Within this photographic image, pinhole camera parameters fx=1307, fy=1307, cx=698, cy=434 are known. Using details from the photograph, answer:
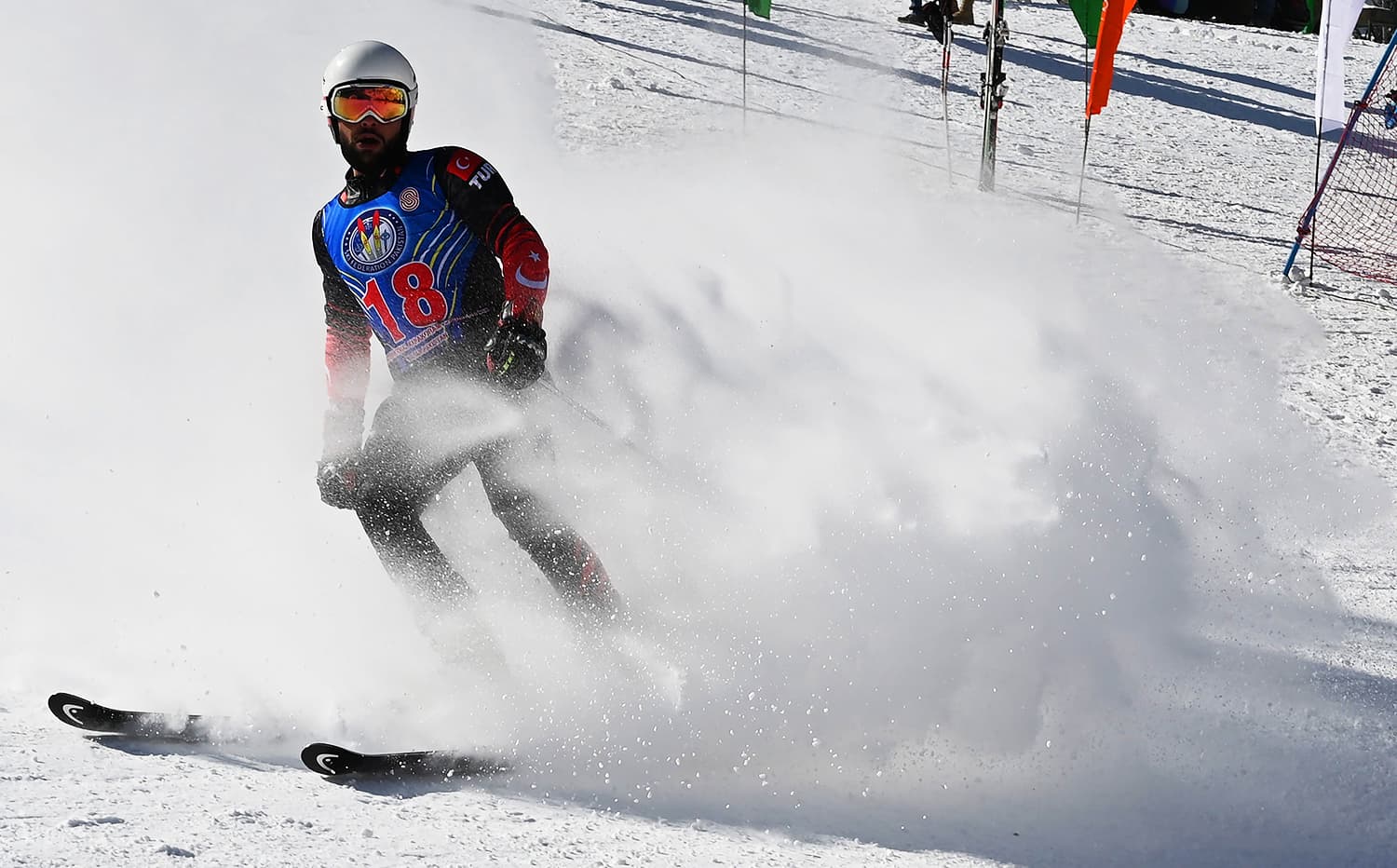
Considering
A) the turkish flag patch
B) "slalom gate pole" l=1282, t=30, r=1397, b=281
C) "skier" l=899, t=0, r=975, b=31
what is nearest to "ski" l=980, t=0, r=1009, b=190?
"slalom gate pole" l=1282, t=30, r=1397, b=281

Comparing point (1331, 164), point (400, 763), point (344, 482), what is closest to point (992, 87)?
point (1331, 164)

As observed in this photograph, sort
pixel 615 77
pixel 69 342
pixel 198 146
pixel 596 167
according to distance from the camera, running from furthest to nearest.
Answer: pixel 615 77 → pixel 596 167 → pixel 198 146 → pixel 69 342

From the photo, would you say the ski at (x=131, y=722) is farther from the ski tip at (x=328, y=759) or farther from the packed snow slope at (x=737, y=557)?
the ski tip at (x=328, y=759)

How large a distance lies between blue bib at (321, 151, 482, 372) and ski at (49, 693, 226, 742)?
3.60 feet

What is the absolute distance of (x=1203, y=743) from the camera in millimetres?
3441

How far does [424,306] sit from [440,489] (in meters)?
0.51

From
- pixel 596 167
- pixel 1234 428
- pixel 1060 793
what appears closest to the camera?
pixel 1060 793

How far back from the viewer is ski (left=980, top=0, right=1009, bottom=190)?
8.87 m

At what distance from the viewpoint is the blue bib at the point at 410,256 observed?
11.5ft

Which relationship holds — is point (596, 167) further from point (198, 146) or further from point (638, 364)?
point (638, 364)

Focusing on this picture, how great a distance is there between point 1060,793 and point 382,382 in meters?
2.67

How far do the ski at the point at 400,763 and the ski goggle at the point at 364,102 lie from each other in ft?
5.32

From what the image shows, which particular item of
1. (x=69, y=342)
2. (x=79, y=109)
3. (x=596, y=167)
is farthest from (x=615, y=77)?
(x=69, y=342)

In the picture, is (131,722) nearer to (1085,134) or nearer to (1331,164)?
(1331,164)
